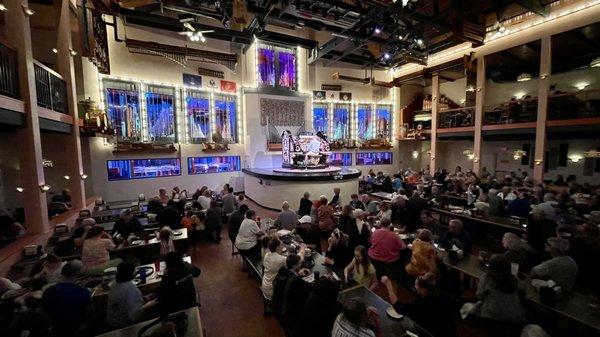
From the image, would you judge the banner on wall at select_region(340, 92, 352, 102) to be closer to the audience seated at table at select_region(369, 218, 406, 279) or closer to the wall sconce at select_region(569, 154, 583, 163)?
the wall sconce at select_region(569, 154, 583, 163)

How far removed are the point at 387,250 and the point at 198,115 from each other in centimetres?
987

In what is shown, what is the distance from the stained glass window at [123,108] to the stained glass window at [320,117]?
8.69 meters

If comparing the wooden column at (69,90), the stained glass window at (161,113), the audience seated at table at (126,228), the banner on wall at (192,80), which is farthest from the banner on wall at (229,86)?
the audience seated at table at (126,228)

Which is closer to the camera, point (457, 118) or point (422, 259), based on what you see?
point (422, 259)

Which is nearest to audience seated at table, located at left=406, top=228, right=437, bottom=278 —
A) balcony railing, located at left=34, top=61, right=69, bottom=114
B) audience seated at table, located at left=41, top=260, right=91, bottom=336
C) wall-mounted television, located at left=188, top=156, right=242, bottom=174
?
audience seated at table, located at left=41, top=260, right=91, bottom=336

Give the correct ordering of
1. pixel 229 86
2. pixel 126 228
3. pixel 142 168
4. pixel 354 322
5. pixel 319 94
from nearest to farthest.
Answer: pixel 354 322, pixel 126 228, pixel 142 168, pixel 229 86, pixel 319 94

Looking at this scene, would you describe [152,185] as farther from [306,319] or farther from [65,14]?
[306,319]

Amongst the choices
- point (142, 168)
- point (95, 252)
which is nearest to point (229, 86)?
point (142, 168)

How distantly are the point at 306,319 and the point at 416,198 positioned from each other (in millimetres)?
4802

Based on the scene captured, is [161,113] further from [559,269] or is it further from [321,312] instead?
[559,269]

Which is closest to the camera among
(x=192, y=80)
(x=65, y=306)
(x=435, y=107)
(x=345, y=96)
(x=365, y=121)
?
(x=65, y=306)

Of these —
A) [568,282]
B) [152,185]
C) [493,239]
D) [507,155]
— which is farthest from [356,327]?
[507,155]

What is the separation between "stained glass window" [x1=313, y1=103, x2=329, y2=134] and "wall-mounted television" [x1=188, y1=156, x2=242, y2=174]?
16.8ft

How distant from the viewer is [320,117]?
15.0 m
